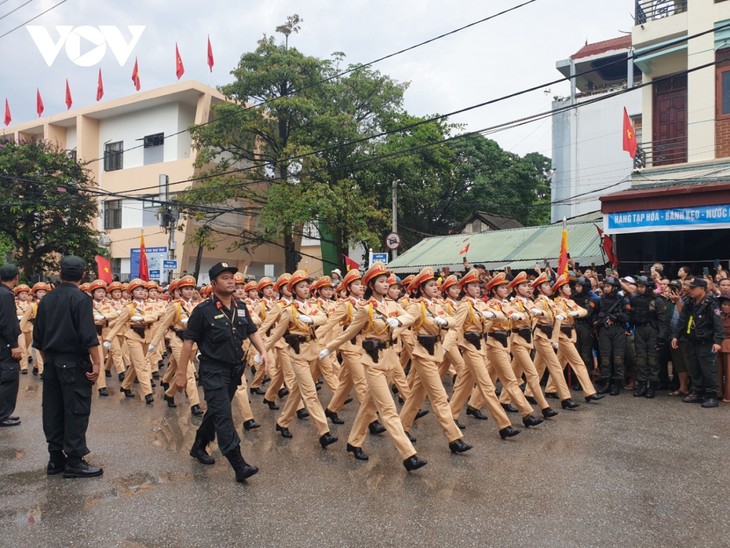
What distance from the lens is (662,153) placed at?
63.2 feet

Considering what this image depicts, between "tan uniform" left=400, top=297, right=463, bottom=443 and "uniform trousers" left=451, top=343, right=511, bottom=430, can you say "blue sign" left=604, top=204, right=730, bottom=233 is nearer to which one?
"uniform trousers" left=451, top=343, right=511, bottom=430

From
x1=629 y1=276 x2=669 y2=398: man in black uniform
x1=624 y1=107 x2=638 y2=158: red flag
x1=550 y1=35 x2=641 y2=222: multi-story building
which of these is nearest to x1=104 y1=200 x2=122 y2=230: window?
x1=550 y1=35 x2=641 y2=222: multi-story building

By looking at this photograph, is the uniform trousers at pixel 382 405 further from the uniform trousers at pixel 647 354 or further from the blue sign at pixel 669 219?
the blue sign at pixel 669 219

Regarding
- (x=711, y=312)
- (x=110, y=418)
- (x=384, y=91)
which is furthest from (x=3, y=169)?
(x=711, y=312)

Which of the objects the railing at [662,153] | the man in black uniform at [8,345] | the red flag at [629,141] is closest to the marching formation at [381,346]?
the man in black uniform at [8,345]

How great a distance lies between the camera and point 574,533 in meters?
4.55

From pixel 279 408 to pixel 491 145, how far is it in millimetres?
28619

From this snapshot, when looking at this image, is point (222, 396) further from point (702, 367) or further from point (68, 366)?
point (702, 367)

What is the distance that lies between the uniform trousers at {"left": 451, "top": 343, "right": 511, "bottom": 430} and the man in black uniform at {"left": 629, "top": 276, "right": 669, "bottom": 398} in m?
3.76

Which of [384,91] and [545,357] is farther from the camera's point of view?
[384,91]

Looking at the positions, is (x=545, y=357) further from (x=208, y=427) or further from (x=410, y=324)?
(x=208, y=427)

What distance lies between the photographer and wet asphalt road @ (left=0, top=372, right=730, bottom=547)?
4551 millimetres

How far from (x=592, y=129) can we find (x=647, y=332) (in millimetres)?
25522

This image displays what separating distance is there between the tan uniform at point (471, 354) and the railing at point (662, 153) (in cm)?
1306
